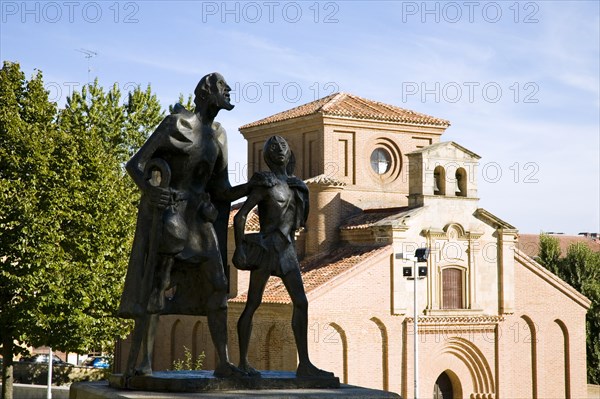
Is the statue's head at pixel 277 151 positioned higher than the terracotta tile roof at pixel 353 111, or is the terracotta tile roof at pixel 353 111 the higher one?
the terracotta tile roof at pixel 353 111

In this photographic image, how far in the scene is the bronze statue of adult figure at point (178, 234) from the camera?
9.34m

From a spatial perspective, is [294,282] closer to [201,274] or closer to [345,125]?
[201,274]

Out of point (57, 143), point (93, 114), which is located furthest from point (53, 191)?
point (93, 114)

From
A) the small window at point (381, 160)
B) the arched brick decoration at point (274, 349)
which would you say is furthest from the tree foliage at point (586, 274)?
the arched brick decoration at point (274, 349)

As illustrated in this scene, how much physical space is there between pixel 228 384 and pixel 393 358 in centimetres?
2722

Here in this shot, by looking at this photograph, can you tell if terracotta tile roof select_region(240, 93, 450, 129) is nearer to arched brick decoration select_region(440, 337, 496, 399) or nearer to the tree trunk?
arched brick decoration select_region(440, 337, 496, 399)

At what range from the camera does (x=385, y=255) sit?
1403 inches

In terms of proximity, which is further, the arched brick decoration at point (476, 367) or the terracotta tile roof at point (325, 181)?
the terracotta tile roof at point (325, 181)

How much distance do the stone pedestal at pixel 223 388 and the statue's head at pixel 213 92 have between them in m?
2.71

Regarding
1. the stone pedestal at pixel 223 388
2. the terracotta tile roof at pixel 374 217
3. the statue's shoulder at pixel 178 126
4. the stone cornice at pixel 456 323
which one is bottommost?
the stone cornice at pixel 456 323

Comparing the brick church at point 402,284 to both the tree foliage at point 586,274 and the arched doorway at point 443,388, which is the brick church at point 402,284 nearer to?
the arched doorway at point 443,388

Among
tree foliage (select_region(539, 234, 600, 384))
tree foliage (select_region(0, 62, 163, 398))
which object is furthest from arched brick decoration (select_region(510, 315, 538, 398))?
tree foliage (select_region(0, 62, 163, 398))

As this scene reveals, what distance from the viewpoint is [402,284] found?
36.1 m

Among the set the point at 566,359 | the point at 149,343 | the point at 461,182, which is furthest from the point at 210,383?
the point at 566,359
